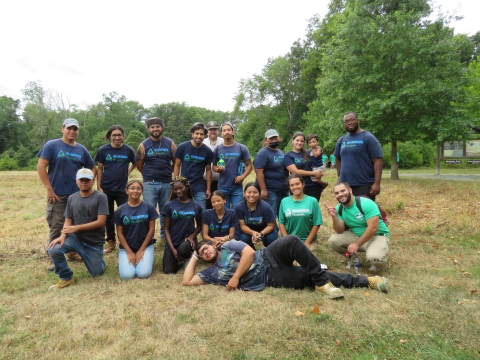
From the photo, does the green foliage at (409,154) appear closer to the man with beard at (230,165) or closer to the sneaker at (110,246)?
the man with beard at (230,165)

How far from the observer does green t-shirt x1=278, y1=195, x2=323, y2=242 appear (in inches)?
211

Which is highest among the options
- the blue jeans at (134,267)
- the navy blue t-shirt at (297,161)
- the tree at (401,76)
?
the tree at (401,76)

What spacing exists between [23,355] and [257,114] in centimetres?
4533

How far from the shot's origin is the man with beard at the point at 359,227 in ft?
16.6

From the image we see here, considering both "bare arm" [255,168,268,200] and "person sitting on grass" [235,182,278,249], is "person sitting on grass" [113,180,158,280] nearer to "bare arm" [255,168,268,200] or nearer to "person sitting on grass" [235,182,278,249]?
"person sitting on grass" [235,182,278,249]

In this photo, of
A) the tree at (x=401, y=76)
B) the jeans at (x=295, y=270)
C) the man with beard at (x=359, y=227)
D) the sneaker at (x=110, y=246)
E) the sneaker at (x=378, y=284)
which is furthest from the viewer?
the tree at (x=401, y=76)

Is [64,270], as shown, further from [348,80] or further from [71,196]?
[348,80]

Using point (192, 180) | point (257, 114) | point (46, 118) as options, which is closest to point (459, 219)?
point (192, 180)

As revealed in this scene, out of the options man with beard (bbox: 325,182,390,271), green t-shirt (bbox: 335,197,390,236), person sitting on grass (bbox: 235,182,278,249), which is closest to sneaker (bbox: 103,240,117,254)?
person sitting on grass (bbox: 235,182,278,249)

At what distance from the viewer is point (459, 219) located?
8.39 m

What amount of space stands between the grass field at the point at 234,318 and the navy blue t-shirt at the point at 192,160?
154 cm

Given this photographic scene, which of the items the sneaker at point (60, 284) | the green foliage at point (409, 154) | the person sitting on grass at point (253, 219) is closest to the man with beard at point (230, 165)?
the person sitting on grass at point (253, 219)

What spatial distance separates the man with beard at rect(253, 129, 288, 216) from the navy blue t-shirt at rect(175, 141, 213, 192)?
101 cm

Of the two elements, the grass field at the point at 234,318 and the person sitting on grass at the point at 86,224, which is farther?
the person sitting on grass at the point at 86,224
